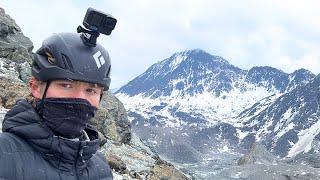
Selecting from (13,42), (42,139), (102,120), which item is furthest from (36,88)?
(13,42)

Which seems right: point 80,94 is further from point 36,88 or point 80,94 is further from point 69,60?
point 36,88

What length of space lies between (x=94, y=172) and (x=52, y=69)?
969mm

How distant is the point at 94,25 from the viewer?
170 inches

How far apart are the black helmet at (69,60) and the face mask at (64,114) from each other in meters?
0.20

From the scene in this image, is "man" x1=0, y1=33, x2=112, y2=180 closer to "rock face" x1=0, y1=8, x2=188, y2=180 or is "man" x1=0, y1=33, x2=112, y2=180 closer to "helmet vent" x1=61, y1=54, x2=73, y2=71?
"helmet vent" x1=61, y1=54, x2=73, y2=71

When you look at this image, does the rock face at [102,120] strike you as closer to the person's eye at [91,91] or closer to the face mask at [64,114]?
the person's eye at [91,91]

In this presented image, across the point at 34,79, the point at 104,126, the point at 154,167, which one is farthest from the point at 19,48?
the point at 34,79

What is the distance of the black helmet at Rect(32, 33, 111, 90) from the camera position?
14.0 feet

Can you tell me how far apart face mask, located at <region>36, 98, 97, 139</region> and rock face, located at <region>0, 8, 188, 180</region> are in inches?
668

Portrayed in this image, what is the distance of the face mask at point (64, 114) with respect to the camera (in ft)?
13.6

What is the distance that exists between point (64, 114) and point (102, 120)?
2630 centimetres

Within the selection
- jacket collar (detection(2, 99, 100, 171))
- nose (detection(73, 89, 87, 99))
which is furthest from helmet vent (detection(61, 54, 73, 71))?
jacket collar (detection(2, 99, 100, 171))

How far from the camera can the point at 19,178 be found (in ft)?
12.7

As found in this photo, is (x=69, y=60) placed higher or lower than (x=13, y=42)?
higher
